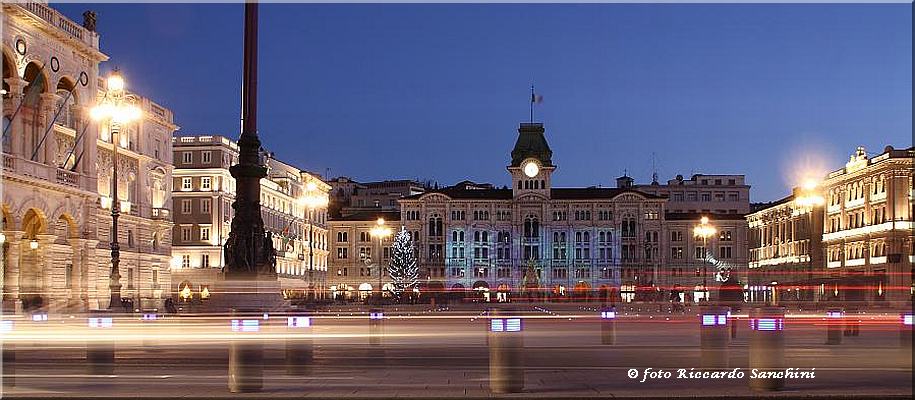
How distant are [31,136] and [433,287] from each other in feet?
322

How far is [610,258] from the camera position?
154750 millimetres

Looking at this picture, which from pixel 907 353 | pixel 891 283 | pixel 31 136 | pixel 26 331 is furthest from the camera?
pixel 891 283

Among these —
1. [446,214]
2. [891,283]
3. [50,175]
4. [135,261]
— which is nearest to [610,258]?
[446,214]

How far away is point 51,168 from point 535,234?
4093 inches

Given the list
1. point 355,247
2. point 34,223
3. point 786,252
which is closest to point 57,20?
point 34,223

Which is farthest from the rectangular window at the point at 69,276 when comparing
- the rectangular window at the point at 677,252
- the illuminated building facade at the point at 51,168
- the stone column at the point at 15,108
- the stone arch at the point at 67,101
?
the rectangular window at the point at 677,252

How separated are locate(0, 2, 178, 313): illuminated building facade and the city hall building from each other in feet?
267

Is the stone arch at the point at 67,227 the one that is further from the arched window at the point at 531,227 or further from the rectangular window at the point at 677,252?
the rectangular window at the point at 677,252

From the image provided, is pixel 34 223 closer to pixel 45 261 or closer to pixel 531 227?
pixel 45 261

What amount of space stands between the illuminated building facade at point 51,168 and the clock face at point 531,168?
282ft

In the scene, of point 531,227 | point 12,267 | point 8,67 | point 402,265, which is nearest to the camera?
point 8,67

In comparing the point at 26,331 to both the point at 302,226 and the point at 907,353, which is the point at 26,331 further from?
the point at 302,226

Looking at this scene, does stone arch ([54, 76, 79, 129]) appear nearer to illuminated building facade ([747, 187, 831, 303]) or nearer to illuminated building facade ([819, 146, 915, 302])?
illuminated building facade ([819, 146, 915, 302])

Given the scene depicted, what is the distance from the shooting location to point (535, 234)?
155750 mm
